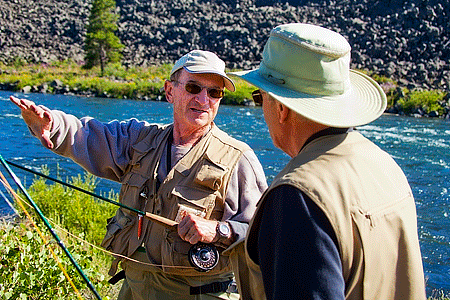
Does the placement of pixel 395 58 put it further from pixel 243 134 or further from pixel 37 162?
pixel 37 162

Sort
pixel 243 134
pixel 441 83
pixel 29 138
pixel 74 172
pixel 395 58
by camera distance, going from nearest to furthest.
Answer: pixel 74 172 < pixel 29 138 < pixel 243 134 < pixel 441 83 < pixel 395 58

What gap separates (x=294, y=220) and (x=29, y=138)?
42.1 feet

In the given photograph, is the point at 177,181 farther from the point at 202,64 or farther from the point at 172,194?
the point at 202,64

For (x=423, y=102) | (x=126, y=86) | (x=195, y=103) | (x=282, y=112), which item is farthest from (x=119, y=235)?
(x=126, y=86)

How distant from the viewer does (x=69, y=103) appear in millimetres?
20656

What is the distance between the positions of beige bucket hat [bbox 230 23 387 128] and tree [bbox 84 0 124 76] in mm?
33922

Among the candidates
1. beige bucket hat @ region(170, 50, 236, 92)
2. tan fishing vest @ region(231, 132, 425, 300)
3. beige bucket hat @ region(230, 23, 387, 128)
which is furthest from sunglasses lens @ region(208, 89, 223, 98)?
tan fishing vest @ region(231, 132, 425, 300)

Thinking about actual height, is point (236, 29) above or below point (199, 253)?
below

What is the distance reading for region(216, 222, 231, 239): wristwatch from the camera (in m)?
2.41

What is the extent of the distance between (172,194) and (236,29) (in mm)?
34966

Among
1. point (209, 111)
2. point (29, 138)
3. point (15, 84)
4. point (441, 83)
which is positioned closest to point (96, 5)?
point (15, 84)

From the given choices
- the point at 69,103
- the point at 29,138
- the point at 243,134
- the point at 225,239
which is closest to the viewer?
the point at 225,239

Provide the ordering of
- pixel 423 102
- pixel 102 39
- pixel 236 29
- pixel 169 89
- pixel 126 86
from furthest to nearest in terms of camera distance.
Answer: pixel 102 39 → pixel 236 29 → pixel 126 86 → pixel 423 102 → pixel 169 89

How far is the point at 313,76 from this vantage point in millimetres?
1550
